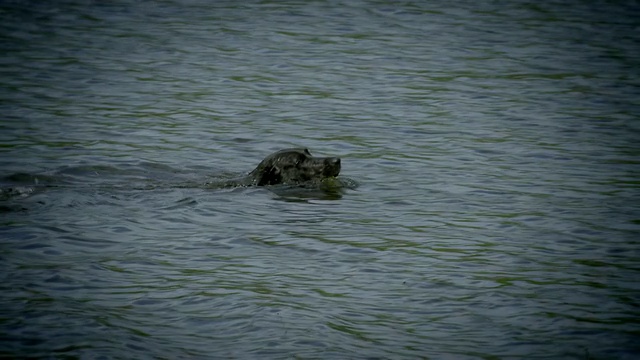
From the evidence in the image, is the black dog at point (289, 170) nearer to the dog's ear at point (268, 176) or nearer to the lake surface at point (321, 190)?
the dog's ear at point (268, 176)

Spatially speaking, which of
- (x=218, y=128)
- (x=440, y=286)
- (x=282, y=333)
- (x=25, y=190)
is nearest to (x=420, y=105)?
(x=218, y=128)

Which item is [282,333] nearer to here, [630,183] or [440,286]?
[440,286]

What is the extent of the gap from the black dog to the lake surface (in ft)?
0.51

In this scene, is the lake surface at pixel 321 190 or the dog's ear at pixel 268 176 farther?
the dog's ear at pixel 268 176

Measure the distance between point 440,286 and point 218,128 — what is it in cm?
676

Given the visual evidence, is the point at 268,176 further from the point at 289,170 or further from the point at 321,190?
the point at 321,190

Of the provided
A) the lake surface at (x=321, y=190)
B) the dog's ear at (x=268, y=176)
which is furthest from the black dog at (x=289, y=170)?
the lake surface at (x=321, y=190)

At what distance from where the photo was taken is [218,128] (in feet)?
44.7

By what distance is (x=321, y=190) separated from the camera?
10852mm

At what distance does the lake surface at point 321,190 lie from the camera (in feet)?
21.5

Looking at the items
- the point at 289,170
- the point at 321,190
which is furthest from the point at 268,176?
the point at 321,190

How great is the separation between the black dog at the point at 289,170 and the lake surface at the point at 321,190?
0.51 feet

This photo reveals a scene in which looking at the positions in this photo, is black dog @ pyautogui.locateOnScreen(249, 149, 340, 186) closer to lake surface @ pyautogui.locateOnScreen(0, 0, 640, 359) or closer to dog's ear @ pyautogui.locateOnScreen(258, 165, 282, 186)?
dog's ear @ pyautogui.locateOnScreen(258, 165, 282, 186)

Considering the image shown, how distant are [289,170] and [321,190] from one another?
0.42 metres
